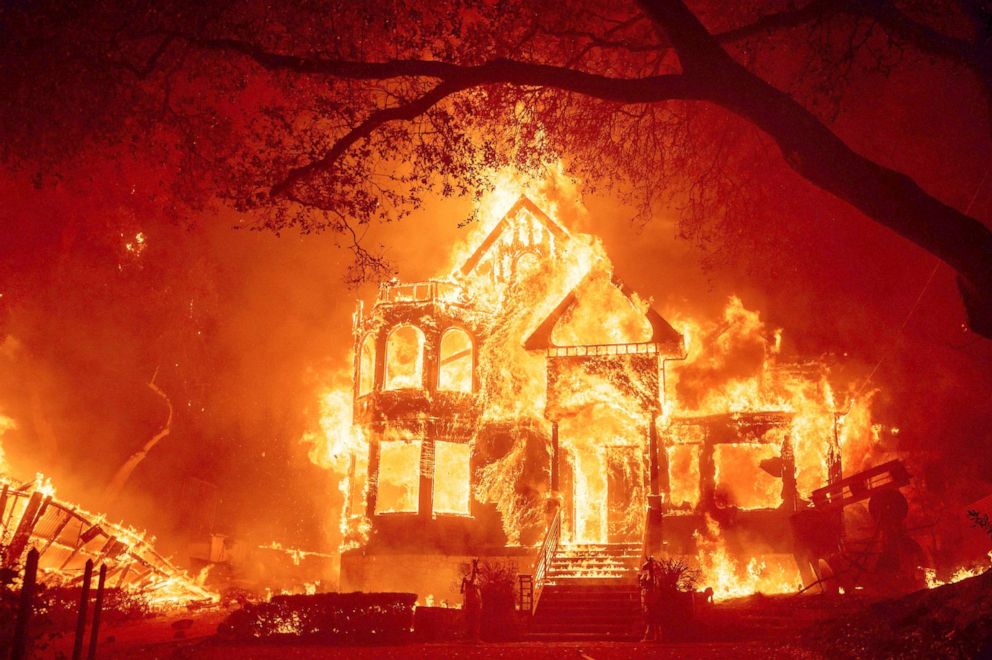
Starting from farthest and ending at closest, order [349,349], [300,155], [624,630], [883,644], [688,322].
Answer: [349,349]
[688,322]
[624,630]
[300,155]
[883,644]

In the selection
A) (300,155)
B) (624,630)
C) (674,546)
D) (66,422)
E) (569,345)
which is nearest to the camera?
(300,155)

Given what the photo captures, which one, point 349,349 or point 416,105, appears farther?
point 349,349

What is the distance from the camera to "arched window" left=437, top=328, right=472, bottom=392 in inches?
1116

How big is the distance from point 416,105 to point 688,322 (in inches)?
804

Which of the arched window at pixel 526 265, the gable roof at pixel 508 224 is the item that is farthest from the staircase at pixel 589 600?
the gable roof at pixel 508 224

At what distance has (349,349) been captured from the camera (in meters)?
40.3

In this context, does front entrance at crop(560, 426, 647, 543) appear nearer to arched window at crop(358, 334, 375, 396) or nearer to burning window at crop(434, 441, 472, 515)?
burning window at crop(434, 441, 472, 515)

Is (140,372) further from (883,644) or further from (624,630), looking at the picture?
(883,644)

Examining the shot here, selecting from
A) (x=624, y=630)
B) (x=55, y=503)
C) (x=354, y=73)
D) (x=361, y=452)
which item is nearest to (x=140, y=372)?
(x=361, y=452)

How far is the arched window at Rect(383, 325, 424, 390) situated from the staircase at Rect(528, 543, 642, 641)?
354 inches

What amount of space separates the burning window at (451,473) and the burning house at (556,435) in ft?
0.17

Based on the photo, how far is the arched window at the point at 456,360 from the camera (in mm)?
28344

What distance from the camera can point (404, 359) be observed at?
32250mm

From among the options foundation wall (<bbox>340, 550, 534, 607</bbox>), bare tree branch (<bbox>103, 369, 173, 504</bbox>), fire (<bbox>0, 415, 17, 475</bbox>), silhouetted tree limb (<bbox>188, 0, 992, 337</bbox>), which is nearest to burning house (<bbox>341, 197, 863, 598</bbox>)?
foundation wall (<bbox>340, 550, 534, 607</bbox>)
